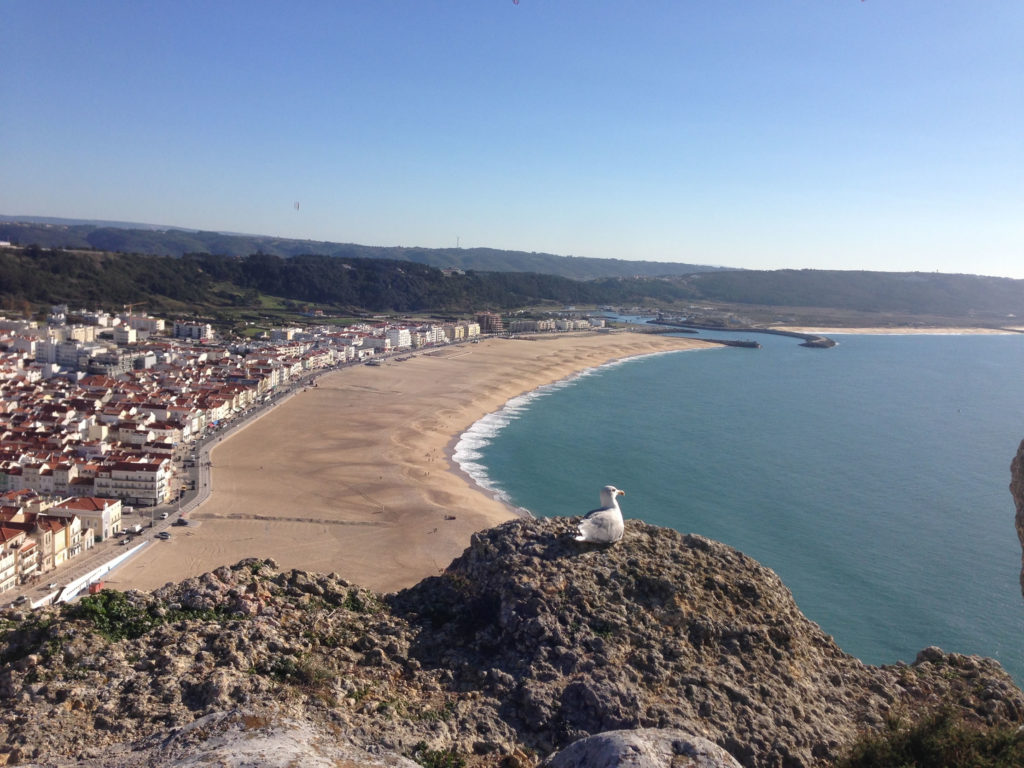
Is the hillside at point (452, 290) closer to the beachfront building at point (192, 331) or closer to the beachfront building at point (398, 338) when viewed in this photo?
the beachfront building at point (192, 331)

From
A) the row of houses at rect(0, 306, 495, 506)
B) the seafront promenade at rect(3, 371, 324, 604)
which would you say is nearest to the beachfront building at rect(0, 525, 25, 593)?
the seafront promenade at rect(3, 371, 324, 604)

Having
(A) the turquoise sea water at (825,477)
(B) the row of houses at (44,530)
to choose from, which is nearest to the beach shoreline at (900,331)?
(A) the turquoise sea water at (825,477)

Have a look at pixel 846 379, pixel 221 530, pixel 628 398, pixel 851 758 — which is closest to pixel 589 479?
pixel 221 530

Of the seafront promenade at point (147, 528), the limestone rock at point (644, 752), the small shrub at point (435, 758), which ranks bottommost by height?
the seafront promenade at point (147, 528)

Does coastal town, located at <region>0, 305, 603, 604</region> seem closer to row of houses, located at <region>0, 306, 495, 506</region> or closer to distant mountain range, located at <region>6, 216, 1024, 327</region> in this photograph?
row of houses, located at <region>0, 306, 495, 506</region>

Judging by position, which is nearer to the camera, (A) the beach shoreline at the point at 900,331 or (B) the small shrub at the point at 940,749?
(B) the small shrub at the point at 940,749
